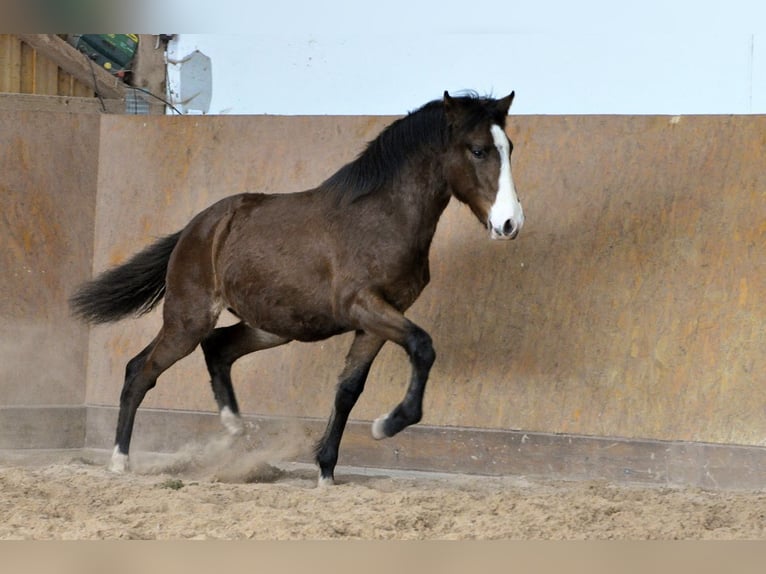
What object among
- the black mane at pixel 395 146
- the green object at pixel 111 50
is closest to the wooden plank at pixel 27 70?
the green object at pixel 111 50

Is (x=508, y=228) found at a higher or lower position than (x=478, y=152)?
lower

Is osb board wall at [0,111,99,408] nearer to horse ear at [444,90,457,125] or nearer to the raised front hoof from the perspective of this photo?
the raised front hoof

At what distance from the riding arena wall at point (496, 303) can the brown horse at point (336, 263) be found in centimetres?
75

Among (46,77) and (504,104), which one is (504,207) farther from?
(46,77)

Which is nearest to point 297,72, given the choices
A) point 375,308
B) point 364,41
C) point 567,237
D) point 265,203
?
point 364,41

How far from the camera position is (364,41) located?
299 inches

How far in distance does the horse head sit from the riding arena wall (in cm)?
105

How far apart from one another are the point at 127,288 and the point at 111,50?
2.47 metres

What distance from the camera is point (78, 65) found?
735cm

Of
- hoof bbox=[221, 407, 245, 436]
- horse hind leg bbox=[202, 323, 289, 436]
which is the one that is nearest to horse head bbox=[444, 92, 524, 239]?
horse hind leg bbox=[202, 323, 289, 436]

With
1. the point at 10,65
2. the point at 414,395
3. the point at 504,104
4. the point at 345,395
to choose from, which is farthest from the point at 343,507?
the point at 10,65

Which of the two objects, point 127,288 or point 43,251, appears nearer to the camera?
point 127,288

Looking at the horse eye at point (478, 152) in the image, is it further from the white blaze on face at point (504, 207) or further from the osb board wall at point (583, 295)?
the osb board wall at point (583, 295)

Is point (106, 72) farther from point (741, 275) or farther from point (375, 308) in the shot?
point (741, 275)
